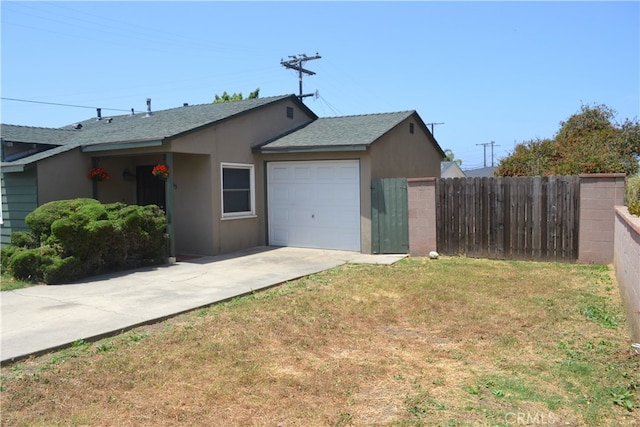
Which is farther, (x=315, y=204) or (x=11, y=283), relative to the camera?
(x=315, y=204)

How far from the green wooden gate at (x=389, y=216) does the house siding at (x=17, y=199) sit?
304 inches

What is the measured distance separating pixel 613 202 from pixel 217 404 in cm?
864

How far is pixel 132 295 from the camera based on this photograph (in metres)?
7.68

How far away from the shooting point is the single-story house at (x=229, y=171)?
11297 millimetres

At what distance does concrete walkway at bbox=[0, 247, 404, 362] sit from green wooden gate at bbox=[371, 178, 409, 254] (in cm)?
41

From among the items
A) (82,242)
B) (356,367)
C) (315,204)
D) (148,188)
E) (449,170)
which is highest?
(449,170)

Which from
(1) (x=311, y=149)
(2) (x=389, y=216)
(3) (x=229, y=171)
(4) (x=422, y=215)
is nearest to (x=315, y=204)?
(1) (x=311, y=149)

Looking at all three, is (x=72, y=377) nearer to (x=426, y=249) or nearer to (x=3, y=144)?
(x=426, y=249)

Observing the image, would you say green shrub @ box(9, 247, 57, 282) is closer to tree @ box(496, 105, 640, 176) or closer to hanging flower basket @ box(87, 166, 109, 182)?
hanging flower basket @ box(87, 166, 109, 182)

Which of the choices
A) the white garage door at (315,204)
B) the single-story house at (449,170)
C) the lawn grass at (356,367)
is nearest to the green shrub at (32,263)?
the lawn grass at (356,367)

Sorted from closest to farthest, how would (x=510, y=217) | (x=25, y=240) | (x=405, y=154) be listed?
1. (x=25, y=240)
2. (x=510, y=217)
3. (x=405, y=154)

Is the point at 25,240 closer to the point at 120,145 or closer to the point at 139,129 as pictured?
the point at 120,145

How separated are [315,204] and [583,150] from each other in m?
8.88

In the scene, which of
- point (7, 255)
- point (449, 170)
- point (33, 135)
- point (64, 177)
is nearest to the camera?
point (7, 255)
